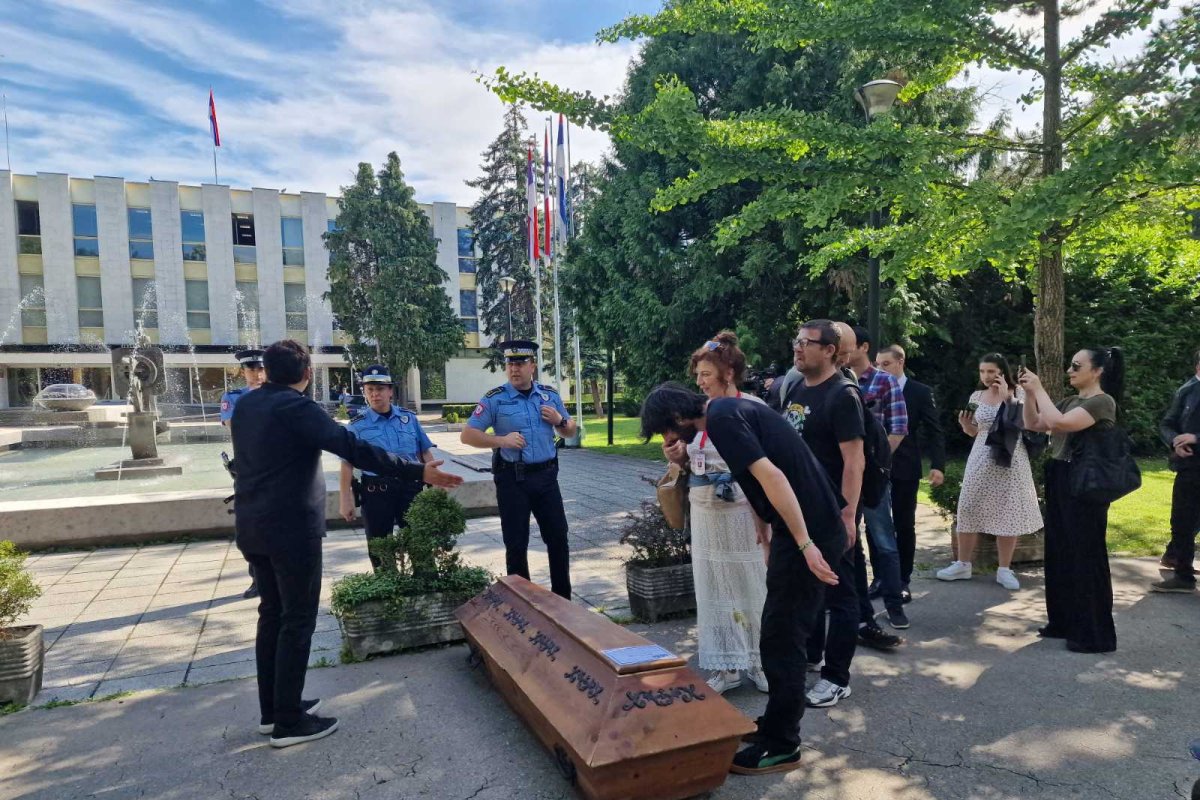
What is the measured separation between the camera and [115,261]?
135 feet

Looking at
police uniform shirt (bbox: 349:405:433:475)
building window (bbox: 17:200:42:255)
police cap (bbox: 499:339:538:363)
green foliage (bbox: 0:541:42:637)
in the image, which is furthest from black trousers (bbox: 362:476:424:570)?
building window (bbox: 17:200:42:255)

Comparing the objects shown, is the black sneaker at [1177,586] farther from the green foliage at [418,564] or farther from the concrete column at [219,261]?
the concrete column at [219,261]

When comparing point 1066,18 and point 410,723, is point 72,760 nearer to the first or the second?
point 410,723

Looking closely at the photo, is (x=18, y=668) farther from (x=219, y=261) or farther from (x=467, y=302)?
(x=467, y=302)

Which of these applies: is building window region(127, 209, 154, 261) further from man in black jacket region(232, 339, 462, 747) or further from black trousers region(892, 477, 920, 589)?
black trousers region(892, 477, 920, 589)

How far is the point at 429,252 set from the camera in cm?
3912

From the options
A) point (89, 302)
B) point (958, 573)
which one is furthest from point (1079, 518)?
point (89, 302)

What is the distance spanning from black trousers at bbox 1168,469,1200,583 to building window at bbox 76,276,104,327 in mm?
49425

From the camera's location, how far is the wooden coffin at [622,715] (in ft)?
8.66

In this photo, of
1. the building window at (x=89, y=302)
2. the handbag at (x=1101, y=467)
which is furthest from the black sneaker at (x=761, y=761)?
the building window at (x=89, y=302)

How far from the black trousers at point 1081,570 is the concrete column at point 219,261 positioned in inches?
1820

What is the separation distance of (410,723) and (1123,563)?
21.3 feet

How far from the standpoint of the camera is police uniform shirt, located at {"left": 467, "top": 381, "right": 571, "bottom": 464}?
4906 millimetres

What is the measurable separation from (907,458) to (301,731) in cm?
443
